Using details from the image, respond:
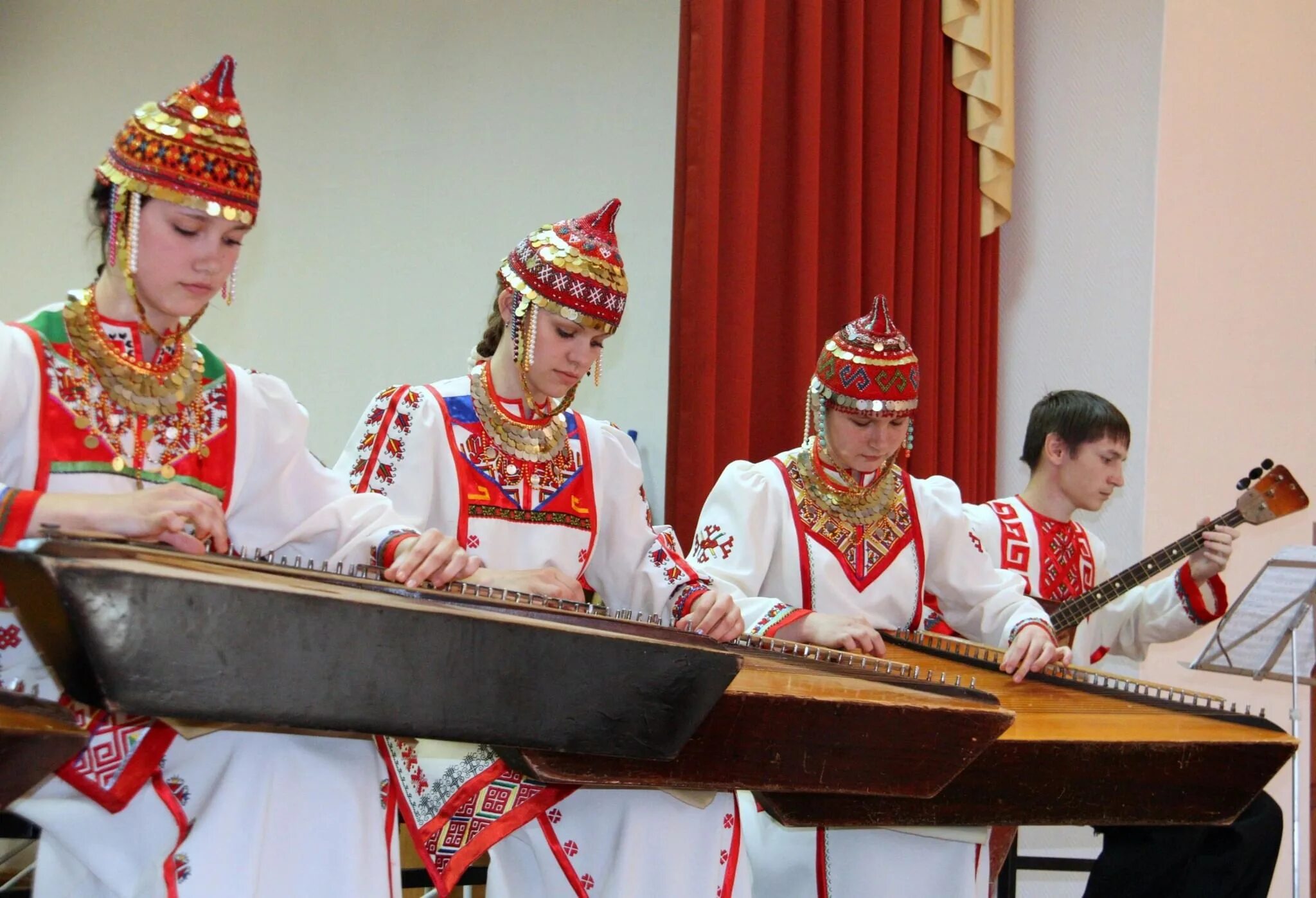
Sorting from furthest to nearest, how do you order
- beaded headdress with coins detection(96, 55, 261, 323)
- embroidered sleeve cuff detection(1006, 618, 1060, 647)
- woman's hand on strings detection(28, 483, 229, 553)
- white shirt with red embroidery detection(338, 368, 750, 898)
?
embroidered sleeve cuff detection(1006, 618, 1060, 647)
white shirt with red embroidery detection(338, 368, 750, 898)
beaded headdress with coins detection(96, 55, 261, 323)
woman's hand on strings detection(28, 483, 229, 553)

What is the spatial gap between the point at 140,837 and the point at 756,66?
250cm

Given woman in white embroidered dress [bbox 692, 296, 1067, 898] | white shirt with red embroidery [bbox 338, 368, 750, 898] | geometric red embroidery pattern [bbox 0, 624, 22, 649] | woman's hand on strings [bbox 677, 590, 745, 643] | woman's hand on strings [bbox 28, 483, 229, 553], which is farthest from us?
woman in white embroidered dress [bbox 692, 296, 1067, 898]

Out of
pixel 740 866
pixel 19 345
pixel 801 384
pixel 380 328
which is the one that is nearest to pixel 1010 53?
pixel 801 384

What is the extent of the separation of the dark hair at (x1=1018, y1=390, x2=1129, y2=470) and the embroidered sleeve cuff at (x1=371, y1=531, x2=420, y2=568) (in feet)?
6.60

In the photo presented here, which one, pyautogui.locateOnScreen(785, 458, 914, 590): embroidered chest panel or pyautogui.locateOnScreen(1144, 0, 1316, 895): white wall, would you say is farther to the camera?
pyautogui.locateOnScreen(1144, 0, 1316, 895): white wall

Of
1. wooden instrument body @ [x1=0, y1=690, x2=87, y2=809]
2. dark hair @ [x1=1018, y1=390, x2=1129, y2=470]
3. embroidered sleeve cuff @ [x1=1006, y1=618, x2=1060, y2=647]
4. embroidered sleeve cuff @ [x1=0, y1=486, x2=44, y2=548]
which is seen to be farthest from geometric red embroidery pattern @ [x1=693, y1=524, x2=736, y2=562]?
wooden instrument body @ [x1=0, y1=690, x2=87, y2=809]

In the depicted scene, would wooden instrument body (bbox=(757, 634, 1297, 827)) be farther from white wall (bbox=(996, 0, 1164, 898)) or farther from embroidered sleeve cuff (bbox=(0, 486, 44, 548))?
white wall (bbox=(996, 0, 1164, 898))

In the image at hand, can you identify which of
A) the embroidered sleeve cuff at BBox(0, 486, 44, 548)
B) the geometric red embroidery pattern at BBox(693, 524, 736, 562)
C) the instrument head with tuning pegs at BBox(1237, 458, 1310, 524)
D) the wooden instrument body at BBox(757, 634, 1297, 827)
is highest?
the instrument head with tuning pegs at BBox(1237, 458, 1310, 524)

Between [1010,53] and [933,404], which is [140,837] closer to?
[933,404]

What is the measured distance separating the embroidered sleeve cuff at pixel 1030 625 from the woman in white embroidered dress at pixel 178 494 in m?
1.06

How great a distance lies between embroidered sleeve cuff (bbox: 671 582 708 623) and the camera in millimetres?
2061

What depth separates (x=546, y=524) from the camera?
2094mm

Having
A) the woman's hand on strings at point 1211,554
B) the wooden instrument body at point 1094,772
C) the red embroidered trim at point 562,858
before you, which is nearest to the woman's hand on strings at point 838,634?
the wooden instrument body at point 1094,772

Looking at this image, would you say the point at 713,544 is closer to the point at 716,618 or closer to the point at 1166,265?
the point at 716,618
